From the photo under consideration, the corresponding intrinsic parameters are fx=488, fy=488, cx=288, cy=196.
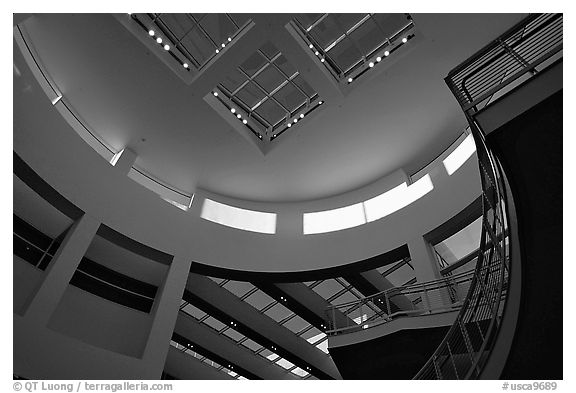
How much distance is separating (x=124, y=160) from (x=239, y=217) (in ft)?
18.2

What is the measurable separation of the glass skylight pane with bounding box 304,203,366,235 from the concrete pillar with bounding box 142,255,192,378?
5.75 metres

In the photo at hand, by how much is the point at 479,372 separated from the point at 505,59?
17.4 feet

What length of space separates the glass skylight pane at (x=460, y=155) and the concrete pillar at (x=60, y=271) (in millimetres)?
13543

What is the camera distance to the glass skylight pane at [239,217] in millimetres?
21562

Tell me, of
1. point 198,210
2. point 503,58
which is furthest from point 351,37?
point 503,58

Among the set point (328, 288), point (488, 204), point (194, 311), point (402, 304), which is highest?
point (328, 288)

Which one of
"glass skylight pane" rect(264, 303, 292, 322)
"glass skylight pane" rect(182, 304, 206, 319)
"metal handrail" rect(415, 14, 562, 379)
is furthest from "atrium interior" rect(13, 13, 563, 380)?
"glass skylight pane" rect(264, 303, 292, 322)

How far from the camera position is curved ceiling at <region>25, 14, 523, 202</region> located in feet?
55.0

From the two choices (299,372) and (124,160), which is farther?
(299,372)

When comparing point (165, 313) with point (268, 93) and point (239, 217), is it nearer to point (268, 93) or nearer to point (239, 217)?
point (239, 217)

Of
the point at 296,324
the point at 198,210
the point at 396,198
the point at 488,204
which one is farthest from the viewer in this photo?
the point at 296,324

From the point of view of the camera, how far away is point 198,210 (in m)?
21.4

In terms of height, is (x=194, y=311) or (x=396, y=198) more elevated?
(x=396, y=198)

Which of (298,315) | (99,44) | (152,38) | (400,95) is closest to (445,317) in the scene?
(400,95)
